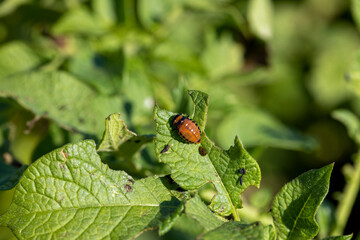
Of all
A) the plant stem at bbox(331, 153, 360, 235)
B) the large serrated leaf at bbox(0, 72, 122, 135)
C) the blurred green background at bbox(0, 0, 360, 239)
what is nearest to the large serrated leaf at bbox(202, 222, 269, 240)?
the blurred green background at bbox(0, 0, 360, 239)

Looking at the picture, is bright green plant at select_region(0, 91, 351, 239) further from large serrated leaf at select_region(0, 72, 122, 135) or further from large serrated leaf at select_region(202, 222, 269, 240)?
large serrated leaf at select_region(0, 72, 122, 135)

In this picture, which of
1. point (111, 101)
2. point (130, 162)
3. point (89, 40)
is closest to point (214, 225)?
point (130, 162)

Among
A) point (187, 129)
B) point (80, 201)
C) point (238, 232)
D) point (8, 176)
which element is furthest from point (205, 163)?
point (8, 176)

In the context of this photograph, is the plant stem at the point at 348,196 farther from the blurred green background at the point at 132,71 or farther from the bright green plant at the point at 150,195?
the bright green plant at the point at 150,195

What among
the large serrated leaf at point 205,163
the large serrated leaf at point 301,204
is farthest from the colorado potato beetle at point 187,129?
the large serrated leaf at point 301,204

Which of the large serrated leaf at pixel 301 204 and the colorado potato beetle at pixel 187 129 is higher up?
the colorado potato beetle at pixel 187 129

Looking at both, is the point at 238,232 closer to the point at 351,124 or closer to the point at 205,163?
the point at 205,163

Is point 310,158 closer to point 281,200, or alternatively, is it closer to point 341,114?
point 341,114
